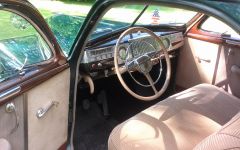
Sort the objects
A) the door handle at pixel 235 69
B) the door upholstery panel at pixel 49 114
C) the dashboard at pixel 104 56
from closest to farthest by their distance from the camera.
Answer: the door upholstery panel at pixel 49 114 < the dashboard at pixel 104 56 < the door handle at pixel 235 69

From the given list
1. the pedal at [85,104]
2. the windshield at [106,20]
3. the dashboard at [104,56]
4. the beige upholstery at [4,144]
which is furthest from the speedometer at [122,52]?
the beige upholstery at [4,144]

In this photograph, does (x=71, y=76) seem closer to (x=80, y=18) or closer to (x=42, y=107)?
(x=42, y=107)

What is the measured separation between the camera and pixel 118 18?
2.96 meters

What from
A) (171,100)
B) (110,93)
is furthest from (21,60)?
(110,93)

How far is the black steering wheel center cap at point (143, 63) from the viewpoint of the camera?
2.40 meters

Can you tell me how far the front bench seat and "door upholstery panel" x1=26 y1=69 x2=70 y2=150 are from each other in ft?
1.08

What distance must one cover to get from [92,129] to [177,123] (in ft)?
3.47

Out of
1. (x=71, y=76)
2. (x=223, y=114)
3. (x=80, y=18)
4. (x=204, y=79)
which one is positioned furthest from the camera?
(x=204, y=79)

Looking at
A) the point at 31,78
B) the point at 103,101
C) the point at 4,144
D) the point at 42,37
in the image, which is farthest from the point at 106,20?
the point at 4,144

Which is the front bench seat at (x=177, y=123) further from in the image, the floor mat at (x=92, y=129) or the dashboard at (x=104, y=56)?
the floor mat at (x=92, y=129)

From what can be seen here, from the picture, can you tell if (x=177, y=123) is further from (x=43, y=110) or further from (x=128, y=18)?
(x=128, y=18)

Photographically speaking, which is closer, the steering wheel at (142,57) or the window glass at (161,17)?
the steering wheel at (142,57)

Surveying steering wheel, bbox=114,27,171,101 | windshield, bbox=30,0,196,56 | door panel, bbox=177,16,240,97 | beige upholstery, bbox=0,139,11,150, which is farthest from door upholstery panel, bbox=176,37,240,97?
beige upholstery, bbox=0,139,11,150

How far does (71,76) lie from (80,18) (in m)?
0.71
